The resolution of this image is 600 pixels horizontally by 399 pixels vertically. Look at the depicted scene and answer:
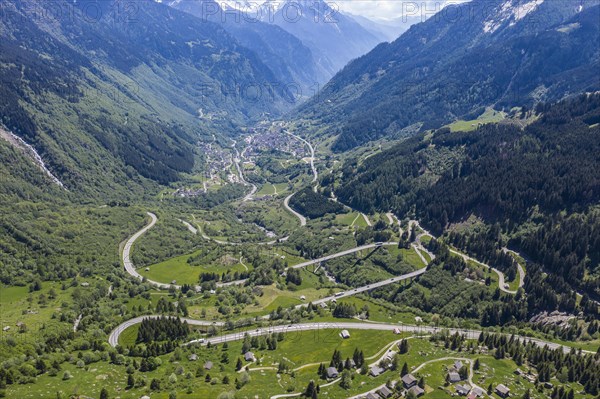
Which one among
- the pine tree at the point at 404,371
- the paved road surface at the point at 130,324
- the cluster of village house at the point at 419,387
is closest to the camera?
the cluster of village house at the point at 419,387

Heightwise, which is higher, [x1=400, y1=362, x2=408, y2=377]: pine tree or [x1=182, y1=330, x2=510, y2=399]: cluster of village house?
[x1=400, y1=362, x2=408, y2=377]: pine tree

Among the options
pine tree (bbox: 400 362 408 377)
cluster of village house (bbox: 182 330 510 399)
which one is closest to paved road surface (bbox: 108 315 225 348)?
cluster of village house (bbox: 182 330 510 399)

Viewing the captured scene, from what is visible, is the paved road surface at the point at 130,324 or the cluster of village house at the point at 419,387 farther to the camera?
the paved road surface at the point at 130,324

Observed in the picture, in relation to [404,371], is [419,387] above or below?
below

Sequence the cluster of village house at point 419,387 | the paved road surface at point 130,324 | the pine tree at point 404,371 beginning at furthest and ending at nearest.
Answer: the paved road surface at point 130,324, the pine tree at point 404,371, the cluster of village house at point 419,387

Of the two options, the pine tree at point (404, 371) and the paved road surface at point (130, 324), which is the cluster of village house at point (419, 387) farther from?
the paved road surface at point (130, 324)

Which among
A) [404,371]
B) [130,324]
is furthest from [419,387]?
[130,324]

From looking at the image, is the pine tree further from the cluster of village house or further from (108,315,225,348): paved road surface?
(108,315,225,348): paved road surface

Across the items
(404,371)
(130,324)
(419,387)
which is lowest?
(419,387)

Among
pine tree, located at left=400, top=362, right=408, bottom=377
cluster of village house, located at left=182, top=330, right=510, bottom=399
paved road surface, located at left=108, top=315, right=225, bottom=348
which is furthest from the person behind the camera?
paved road surface, located at left=108, top=315, right=225, bottom=348

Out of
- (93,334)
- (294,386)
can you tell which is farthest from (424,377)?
(93,334)

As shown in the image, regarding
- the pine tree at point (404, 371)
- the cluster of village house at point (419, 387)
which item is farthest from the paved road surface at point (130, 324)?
the pine tree at point (404, 371)

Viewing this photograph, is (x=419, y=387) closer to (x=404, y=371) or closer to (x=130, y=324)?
(x=404, y=371)
